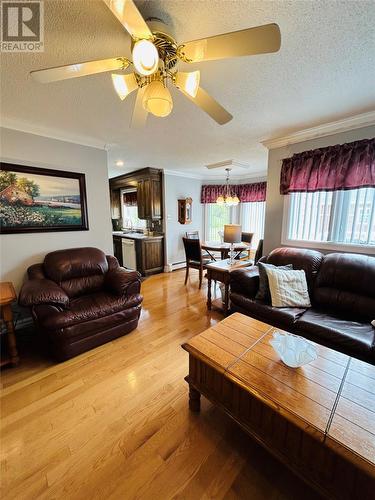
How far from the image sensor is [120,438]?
4.33ft

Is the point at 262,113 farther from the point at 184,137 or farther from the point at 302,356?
the point at 302,356

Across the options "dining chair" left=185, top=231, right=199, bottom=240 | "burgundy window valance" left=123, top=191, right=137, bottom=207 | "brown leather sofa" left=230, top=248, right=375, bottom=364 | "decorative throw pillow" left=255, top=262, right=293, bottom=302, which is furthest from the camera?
"burgundy window valance" left=123, top=191, right=137, bottom=207

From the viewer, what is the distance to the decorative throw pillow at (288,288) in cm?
214

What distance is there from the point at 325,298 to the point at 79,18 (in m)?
2.84

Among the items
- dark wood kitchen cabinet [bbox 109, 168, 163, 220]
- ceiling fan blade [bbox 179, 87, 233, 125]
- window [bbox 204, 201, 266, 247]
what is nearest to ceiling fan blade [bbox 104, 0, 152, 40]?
ceiling fan blade [bbox 179, 87, 233, 125]

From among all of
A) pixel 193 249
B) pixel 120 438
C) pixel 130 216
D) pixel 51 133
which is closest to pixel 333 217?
pixel 193 249

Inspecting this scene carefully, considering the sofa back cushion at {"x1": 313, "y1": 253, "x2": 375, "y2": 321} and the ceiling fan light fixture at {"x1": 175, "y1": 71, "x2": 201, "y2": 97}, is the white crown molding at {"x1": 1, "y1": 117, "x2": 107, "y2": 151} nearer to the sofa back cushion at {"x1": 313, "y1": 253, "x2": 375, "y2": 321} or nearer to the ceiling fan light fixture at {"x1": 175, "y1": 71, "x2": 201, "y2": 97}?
the ceiling fan light fixture at {"x1": 175, "y1": 71, "x2": 201, "y2": 97}

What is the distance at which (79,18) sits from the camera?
3.55 feet

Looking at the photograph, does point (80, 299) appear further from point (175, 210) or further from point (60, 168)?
point (175, 210)

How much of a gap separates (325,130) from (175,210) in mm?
3239

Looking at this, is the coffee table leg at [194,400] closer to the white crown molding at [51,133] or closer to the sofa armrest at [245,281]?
the sofa armrest at [245,281]

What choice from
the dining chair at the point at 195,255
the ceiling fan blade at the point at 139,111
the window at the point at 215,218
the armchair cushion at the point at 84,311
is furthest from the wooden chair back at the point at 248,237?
the ceiling fan blade at the point at 139,111

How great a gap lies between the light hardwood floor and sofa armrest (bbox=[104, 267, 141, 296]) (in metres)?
0.66

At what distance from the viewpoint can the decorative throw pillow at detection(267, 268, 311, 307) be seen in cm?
214
